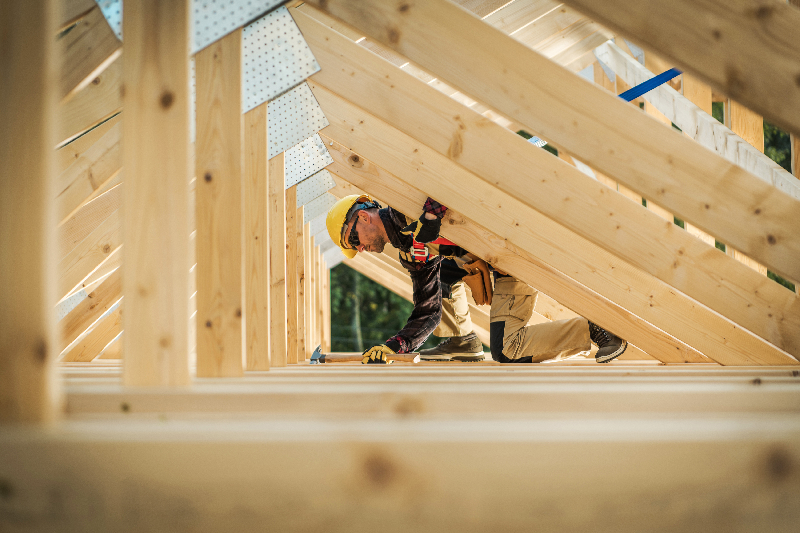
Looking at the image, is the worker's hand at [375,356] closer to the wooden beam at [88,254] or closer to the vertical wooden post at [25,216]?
the wooden beam at [88,254]

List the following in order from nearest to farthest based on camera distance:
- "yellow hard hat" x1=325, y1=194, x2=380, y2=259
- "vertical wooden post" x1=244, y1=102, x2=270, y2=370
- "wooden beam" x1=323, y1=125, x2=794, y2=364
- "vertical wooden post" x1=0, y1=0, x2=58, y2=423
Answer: "vertical wooden post" x1=0, y1=0, x2=58, y2=423, "vertical wooden post" x1=244, y1=102, x2=270, y2=370, "wooden beam" x1=323, y1=125, x2=794, y2=364, "yellow hard hat" x1=325, y1=194, x2=380, y2=259

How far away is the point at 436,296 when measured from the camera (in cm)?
411

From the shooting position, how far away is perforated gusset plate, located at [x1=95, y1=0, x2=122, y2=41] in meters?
1.53

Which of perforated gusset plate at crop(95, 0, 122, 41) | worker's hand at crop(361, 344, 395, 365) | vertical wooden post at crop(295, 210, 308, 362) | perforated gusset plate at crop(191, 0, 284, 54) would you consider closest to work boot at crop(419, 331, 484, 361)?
worker's hand at crop(361, 344, 395, 365)

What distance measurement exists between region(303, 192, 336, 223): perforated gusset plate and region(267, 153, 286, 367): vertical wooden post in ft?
6.22

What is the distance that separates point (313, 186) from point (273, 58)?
7.55ft

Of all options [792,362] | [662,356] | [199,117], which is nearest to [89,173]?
[199,117]

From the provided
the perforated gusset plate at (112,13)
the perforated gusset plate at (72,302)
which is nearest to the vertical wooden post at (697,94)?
the perforated gusset plate at (112,13)

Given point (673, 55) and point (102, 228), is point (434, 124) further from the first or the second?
point (102, 228)

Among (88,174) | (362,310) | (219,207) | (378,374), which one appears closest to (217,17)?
(219,207)

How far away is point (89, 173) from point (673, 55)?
7.55ft

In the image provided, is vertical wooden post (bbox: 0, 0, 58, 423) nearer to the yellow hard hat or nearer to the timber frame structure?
the timber frame structure

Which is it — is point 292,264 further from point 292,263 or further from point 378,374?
point 378,374

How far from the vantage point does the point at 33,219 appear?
866 mm
